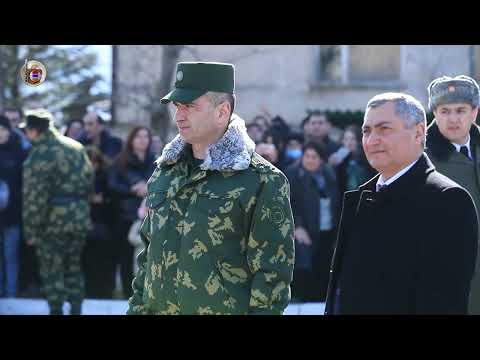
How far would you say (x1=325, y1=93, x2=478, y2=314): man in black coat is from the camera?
427 centimetres

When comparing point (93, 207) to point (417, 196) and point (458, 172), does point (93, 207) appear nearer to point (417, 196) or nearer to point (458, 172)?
point (458, 172)

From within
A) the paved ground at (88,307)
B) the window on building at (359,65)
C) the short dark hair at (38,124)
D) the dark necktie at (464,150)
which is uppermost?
the window on building at (359,65)

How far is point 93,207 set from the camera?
450 inches

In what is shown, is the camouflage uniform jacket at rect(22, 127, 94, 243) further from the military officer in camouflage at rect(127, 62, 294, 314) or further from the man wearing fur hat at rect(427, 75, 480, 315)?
the military officer in camouflage at rect(127, 62, 294, 314)

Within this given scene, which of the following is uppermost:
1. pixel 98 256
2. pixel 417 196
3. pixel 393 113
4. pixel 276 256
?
pixel 393 113

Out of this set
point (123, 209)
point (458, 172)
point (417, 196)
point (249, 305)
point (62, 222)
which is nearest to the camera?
point (417, 196)

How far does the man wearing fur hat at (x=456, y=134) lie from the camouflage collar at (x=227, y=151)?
121 centimetres

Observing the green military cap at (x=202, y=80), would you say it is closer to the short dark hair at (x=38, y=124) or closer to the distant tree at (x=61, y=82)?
the short dark hair at (x=38, y=124)

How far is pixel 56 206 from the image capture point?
34.8 feet

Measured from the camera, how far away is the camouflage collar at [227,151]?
496 cm

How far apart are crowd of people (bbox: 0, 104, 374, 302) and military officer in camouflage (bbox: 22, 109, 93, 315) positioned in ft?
1.94

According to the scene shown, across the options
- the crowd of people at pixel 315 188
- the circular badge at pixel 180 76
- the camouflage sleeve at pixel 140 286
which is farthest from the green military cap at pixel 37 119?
the circular badge at pixel 180 76

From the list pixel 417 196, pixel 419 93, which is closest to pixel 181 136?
pixel 417 196
